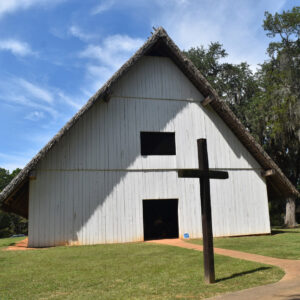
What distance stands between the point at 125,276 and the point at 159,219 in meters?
11.4

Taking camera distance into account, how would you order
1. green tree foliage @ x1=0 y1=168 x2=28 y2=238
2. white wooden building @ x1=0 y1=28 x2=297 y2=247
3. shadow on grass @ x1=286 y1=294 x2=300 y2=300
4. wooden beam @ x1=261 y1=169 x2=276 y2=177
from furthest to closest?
green tree foliage @ x1=0 y1=168 x2=28 y2=238, wooden beam @ x1=261 y1=169 x2=276 y2=177, white wooden building @ x1=0 y1=28 x2=297 y2=247, shadow on grass @ x1=286 y1=294 x2=300 y2=300

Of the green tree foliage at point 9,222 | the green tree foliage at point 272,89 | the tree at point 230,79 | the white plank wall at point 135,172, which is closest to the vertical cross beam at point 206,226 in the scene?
the white plank wall at point 135,172

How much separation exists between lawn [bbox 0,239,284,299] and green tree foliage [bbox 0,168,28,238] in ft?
136

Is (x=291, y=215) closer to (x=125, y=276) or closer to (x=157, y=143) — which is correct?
(x=157, y=143)

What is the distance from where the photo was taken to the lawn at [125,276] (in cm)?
525

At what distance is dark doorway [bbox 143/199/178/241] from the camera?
1738cm

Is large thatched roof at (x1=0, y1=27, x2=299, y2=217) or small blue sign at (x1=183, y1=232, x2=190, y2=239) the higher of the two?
large thatched roof at (x1=0, y1=27, x2=299, y2=217)

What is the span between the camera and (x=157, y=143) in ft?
46.7

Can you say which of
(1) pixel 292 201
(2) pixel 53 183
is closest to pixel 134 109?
(2) pixel 53 183

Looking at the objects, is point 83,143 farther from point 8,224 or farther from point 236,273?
point 8,224

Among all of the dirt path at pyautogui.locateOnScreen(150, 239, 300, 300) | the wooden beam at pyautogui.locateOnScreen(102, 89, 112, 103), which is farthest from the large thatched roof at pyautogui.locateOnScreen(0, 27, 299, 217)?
the dirt path at pyautogui.locateOnScreen(150, 239, 300, 300)

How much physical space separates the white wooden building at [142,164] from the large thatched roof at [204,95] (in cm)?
5

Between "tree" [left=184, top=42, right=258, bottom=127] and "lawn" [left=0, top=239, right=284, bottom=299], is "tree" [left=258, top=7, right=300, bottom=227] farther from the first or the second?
"lawn" [left=0, top=239, right=284, bottom=299]

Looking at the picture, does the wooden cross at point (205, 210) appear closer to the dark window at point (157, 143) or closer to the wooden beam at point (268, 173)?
the dark window at point (157, 143)
